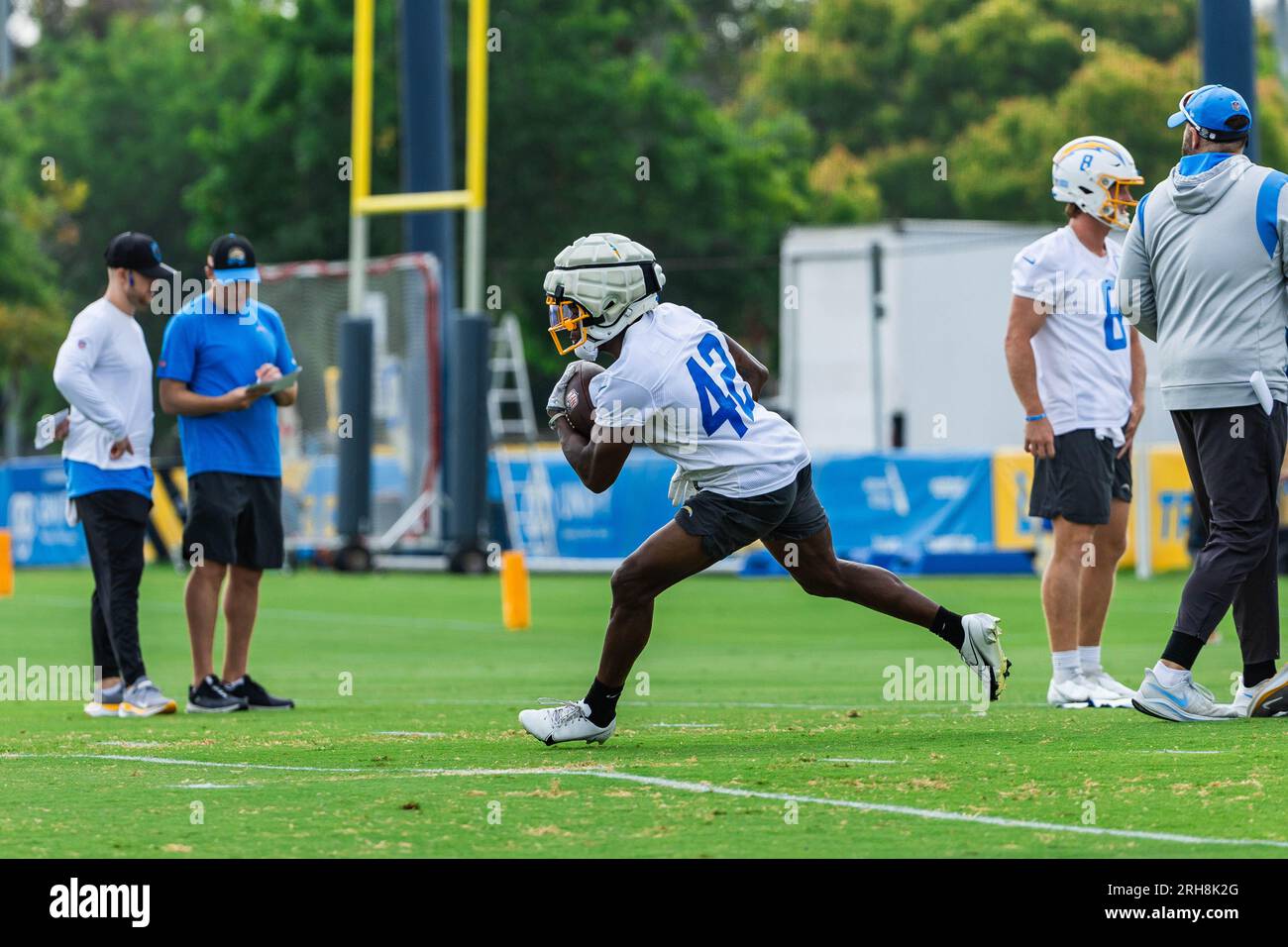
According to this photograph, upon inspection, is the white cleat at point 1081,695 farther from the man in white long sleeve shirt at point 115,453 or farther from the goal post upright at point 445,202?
the goal post upright at point 445,202

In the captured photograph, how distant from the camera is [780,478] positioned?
7.90 metres

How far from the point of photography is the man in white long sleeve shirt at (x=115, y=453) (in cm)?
1001

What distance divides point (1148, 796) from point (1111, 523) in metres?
3.22

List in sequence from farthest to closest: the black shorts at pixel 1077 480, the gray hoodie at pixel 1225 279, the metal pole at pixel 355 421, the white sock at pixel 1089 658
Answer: the metal pole at pixel 355 421 < the white sock at pixel 1089 658 < the black shorts at pixel 1077 480 < the gray hoodie at pixel 1225 279

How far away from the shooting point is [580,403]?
7.79 m

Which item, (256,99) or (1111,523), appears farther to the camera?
(256,99)

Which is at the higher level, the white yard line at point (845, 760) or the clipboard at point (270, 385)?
the clipboard at point (270, 385)

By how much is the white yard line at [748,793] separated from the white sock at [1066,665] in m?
2.79

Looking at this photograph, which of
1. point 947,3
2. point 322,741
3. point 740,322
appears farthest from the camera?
point 947,3

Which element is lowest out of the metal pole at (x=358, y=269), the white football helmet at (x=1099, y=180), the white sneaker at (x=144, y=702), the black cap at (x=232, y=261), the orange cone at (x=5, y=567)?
the orange cone at (x=5, y=567)

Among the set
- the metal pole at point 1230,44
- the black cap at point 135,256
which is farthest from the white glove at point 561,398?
the metal pole at point 1230,44

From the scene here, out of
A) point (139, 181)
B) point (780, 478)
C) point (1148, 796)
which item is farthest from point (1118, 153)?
point (139, 181)

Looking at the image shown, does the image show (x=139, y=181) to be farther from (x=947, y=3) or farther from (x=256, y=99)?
(x=947, y=3)

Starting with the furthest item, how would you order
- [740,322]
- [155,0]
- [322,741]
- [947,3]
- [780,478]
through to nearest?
[155,0]
[947,3]
[740,322]
[322,741]
[780,478]
